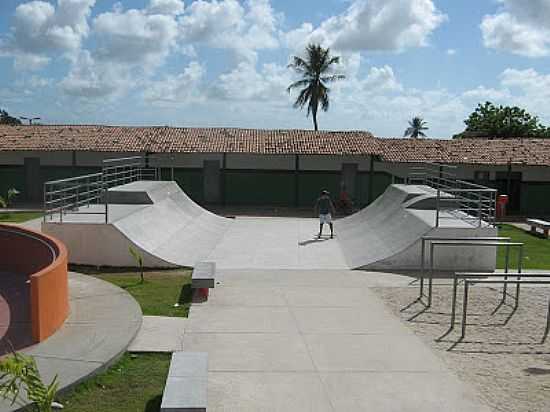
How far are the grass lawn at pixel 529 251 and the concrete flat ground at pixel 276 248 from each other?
463 centimetres

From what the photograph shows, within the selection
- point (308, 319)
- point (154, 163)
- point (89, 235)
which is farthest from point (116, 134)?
point (308, 319)

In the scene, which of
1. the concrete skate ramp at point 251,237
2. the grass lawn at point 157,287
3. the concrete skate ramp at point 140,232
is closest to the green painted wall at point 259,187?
the concrete skate ramp at point 251,237

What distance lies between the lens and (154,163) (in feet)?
96.5

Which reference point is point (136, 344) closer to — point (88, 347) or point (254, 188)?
point (88, 347)

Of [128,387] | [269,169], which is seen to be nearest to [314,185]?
[269,169]

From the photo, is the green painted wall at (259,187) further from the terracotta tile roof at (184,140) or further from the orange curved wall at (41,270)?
the orange curved wall at (41,270)

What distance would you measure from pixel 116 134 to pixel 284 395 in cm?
2571

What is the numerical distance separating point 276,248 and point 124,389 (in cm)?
1049

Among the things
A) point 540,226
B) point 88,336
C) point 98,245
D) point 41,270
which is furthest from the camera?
point 540,226

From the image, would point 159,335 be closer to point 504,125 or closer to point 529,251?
point 529,251

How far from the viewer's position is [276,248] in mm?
17094

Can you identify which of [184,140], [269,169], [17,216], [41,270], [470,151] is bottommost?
[17,216]

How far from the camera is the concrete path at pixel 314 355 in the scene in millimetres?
6762

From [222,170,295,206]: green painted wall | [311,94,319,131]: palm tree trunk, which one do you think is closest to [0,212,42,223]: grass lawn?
[222,170,295,206]: green painted wall
